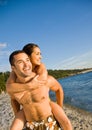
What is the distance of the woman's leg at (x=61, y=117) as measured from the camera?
4418mm

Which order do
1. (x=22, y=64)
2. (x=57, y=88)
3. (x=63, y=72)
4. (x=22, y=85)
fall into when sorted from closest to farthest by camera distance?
(x=22, y=64)
(x=22, y=85)
(x=57, y=88)
(x=63, y=72)

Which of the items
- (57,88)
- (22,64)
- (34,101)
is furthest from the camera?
(57,88)

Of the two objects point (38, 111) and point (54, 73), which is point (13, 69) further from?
point (54, 73)

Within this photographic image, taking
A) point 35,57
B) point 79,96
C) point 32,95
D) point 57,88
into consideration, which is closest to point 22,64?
point 35,57

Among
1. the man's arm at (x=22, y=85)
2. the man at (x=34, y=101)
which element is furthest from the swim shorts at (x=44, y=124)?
the man's arm at (x=22, y=85)

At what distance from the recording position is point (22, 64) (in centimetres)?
418

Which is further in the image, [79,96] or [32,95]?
[79,96]

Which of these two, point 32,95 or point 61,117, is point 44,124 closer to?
point 61,117

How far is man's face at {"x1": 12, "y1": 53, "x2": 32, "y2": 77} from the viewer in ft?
13.7

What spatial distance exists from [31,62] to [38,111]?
679mm

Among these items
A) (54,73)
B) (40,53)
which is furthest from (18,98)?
(54,73)

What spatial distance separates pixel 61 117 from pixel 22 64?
3.04 ft

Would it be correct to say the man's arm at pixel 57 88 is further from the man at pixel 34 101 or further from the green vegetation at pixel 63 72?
the green vegetation at pixel 63 72

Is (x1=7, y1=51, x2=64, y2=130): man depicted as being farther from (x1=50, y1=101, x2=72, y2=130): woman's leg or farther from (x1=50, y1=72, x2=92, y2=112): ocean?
(x1=50, y1=72, x2=92, y2=112): ocean
